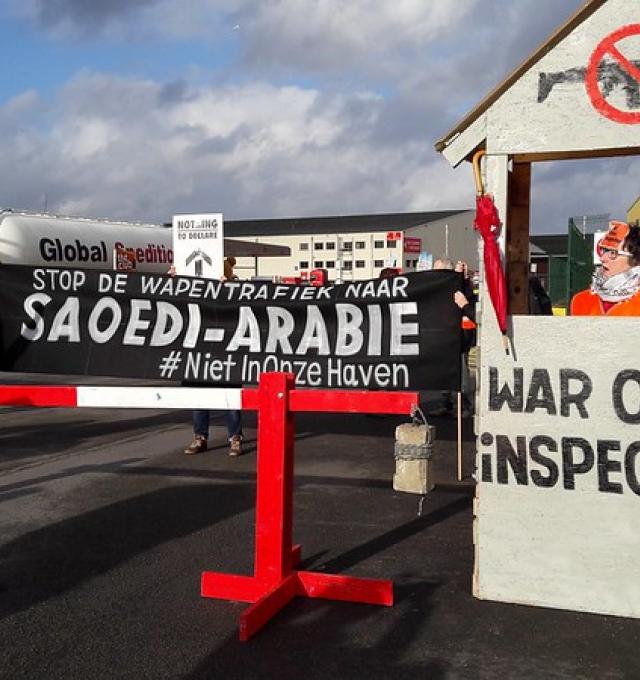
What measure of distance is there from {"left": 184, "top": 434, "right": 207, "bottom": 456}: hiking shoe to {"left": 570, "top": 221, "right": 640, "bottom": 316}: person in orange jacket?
4.66 metres

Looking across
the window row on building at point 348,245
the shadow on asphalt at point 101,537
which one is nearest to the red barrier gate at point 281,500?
the shadow on asphalt at point 101,537

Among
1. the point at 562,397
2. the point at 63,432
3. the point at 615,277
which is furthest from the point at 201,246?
the point at 562,397

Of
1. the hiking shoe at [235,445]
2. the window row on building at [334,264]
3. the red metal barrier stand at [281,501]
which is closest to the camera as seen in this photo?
the red metal barrier stand at [281,501]

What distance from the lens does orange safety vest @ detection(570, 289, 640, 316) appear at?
4496 mm

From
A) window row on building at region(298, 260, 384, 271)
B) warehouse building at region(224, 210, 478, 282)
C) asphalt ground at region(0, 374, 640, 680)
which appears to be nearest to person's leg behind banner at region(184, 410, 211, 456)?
asphalt ground at region(0, 374, 640, 680)

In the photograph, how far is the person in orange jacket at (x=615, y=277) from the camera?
4.68 m

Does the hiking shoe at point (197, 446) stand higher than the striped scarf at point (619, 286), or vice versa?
the striped scarf at point (619, 286)

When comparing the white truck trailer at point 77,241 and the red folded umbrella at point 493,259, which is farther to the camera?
the white truck trailer at point 77,241

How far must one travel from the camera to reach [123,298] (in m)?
5.70

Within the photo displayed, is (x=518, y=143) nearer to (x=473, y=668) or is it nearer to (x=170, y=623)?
(x=473, y=668)

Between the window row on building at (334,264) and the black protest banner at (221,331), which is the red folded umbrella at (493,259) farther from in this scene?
the window row on building at (334,264)

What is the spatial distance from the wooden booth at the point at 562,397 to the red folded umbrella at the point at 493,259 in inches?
3.6

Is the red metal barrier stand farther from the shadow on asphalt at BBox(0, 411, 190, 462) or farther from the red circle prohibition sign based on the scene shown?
the shadow on asphalt at BBox(0, 411, 190, 462)

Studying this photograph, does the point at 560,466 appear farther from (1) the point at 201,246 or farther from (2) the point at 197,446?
(1) the point at 201,246
